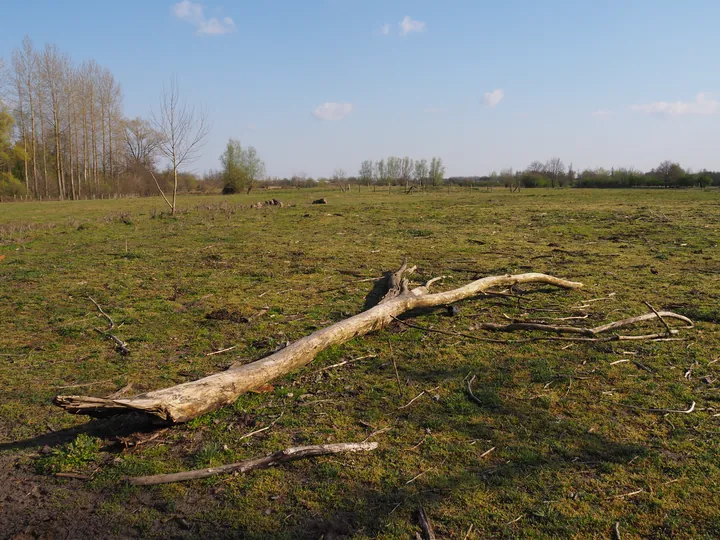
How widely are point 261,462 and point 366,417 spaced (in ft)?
3.29

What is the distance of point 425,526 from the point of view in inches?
104

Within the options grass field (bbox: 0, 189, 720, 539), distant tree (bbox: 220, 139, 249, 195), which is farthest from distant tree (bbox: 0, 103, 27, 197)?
grass field (bbox: 0, 189, 720, 539)

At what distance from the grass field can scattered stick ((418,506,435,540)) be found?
0.04m

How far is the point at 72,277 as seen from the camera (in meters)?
9.20

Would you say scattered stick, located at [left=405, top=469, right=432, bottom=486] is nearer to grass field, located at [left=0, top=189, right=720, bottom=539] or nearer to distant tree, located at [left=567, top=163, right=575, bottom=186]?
grass field, located at [left=0, top=189, right=720, bottom=539]

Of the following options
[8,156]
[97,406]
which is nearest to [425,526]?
[97,406]

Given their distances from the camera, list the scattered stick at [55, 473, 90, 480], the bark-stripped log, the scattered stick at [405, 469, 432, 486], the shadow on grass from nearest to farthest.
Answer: the scattered stick at [405, 469, 432, 486]
the scattered stick at [55, 473, 90, 480]
the bark-stripped log
the shadow on grass

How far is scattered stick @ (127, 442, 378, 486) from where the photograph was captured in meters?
3.10

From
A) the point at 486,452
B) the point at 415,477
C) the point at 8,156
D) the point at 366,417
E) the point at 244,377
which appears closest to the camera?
the point at 415,477

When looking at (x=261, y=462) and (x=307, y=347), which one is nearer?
(x=261, y=462)

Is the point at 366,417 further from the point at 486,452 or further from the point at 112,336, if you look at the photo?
the point at 112,336

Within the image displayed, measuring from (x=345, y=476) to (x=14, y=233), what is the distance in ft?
56.7

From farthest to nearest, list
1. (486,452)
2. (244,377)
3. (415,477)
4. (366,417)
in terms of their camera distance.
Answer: (244,377)
(366,417)
(486,452)
(415,477)

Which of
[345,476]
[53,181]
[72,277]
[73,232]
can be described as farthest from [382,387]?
[53,181]
